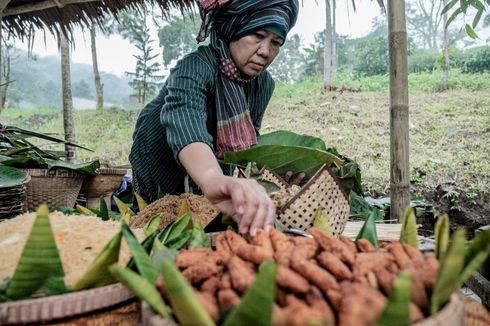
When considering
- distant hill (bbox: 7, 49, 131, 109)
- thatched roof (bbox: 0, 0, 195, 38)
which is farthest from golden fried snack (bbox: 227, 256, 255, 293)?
distant hill (bbox: 7, 49, 131, 109)

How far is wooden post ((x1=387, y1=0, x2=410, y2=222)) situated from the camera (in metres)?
1.99

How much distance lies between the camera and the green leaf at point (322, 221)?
47.4 inches

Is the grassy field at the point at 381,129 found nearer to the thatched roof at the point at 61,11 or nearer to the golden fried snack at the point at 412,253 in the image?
the thatched roof at the point at 61,11

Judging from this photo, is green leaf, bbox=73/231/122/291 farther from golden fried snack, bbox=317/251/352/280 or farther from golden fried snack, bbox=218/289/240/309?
golden fried snack, bbox=317/251/352/280

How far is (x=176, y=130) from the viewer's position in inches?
57.5

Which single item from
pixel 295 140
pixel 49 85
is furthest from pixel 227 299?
pixel 49 85

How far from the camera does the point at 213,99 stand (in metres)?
1.93

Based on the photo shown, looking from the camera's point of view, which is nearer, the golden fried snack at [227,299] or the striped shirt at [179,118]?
the golden fried snack at [227,299]

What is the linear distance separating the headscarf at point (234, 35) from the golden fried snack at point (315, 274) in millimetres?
1179

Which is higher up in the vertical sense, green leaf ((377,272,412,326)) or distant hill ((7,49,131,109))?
distant hill ((7,49,131,109))

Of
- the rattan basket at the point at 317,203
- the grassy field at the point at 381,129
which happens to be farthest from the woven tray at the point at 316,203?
the grassy field at the point at 381,129

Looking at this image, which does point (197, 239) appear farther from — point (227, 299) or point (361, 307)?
point (361, 307)

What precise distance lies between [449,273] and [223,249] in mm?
395

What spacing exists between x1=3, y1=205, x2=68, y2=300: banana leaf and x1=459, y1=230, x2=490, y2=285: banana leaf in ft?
2.09
